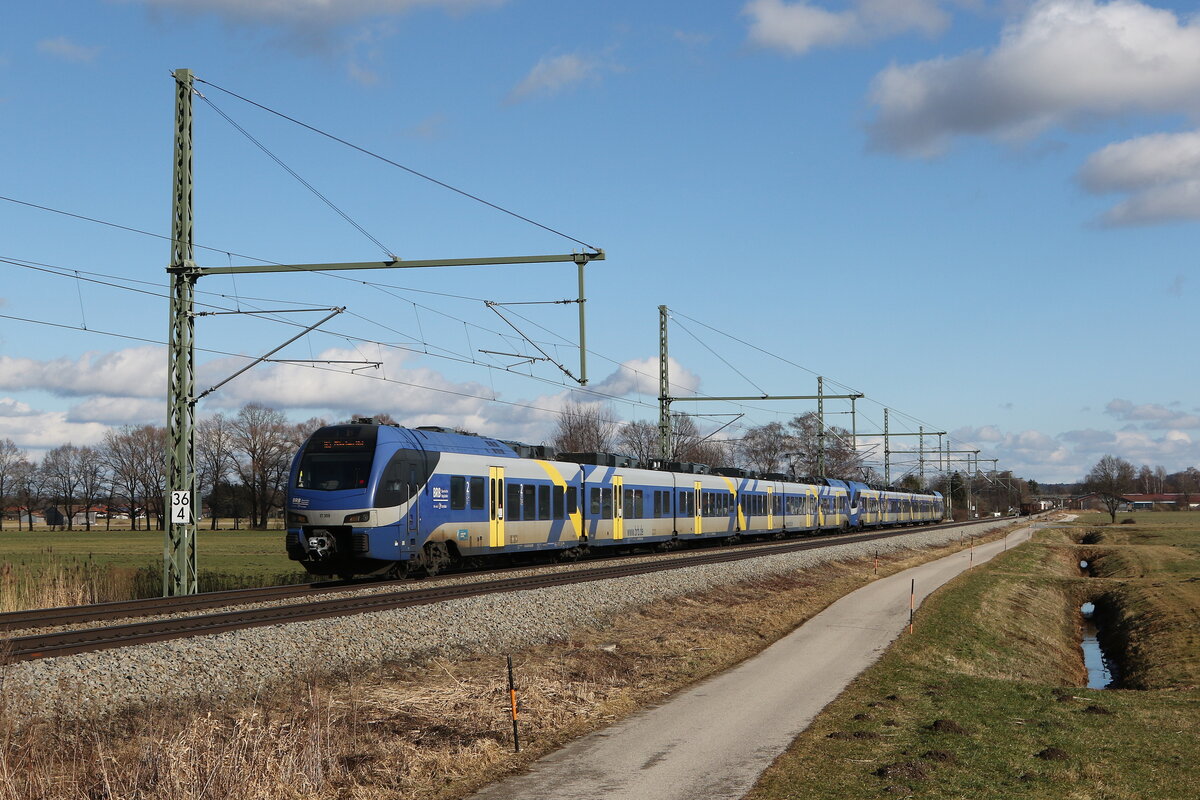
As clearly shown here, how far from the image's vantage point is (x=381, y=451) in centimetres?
2731

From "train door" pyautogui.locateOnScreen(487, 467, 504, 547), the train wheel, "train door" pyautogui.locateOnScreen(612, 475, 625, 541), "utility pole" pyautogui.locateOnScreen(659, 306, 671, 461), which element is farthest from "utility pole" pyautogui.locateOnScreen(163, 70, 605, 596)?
"utility pole" pyautogui.locateOnScreen(659, 306, 671, 461)

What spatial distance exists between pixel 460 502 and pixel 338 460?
4.04 m

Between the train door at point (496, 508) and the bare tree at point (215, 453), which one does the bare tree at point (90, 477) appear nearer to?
the bare tree at point (215, 453)

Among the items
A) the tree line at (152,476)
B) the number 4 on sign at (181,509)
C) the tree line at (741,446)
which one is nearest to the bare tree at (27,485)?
the tree line at (152,476)

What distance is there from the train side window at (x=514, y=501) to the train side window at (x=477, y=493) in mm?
1758

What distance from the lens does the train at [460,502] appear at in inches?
1062

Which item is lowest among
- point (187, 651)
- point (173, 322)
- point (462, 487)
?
point (187, 651)

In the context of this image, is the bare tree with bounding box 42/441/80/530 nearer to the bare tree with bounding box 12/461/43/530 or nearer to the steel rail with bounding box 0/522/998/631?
the bare tree with bounding box 12/461/43/530

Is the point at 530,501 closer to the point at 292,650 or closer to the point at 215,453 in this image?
the point at 292,650

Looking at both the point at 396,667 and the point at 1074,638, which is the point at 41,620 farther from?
the point at 1074,638

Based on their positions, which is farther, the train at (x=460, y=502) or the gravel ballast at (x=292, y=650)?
the train at (x=460, y=502)

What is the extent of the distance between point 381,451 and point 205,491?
11087 cm

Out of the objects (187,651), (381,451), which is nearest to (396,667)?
(187,651)

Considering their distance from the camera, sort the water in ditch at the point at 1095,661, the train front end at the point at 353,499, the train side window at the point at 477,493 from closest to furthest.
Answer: the train front end at the point at 353,499 < the train side window at the point at 477,493 < the water in ditch at the point at 1095,661
